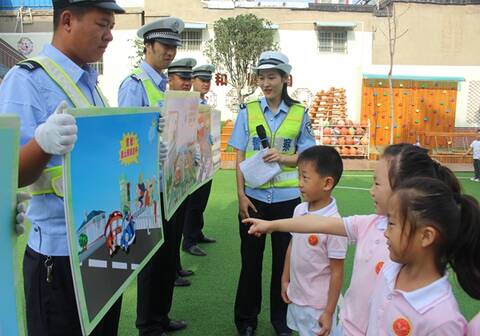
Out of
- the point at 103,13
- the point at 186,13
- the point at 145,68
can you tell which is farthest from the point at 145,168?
the point at 186,13

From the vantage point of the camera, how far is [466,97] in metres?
17.7

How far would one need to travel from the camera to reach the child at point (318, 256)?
2.27 metres

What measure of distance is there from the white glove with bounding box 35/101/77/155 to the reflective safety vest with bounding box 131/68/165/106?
4.86 ft

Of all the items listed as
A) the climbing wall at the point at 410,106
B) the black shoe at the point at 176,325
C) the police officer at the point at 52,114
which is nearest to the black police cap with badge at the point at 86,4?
the police officer at the point at 52,114

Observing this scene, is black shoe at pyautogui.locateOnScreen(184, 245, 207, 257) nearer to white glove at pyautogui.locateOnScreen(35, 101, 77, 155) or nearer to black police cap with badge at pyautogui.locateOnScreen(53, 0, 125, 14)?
black police cap with badge at pyautogui.locateOnScreen(53, 0, 125, 14)

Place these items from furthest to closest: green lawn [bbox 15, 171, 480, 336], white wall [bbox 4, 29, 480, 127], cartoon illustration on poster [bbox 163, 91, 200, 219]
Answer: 1. white wall [bbox 4, 29, 480, 127]
2. green lawn [bbox 15, 171, 480, 336]
3. cartoon illustration on poster [bbox 163, 91, 200, 219]

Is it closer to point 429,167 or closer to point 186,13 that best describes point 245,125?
point 429,167

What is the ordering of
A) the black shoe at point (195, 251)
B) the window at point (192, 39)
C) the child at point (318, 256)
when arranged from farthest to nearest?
the window at point (192, 39), the black shoe at point (195, 251), the child at point (318, 256)

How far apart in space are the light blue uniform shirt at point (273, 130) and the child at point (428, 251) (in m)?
1.57

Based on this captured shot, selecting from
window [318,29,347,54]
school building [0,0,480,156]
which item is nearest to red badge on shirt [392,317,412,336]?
school building [0,0,480,156]

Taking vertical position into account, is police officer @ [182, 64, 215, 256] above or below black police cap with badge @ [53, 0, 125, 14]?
below

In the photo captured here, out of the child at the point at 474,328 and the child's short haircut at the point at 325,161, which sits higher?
the child's short haircut at the point at 325,161

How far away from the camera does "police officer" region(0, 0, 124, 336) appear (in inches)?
61.3

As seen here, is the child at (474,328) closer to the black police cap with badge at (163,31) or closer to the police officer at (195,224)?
the black police cap with badge at (163,31)
